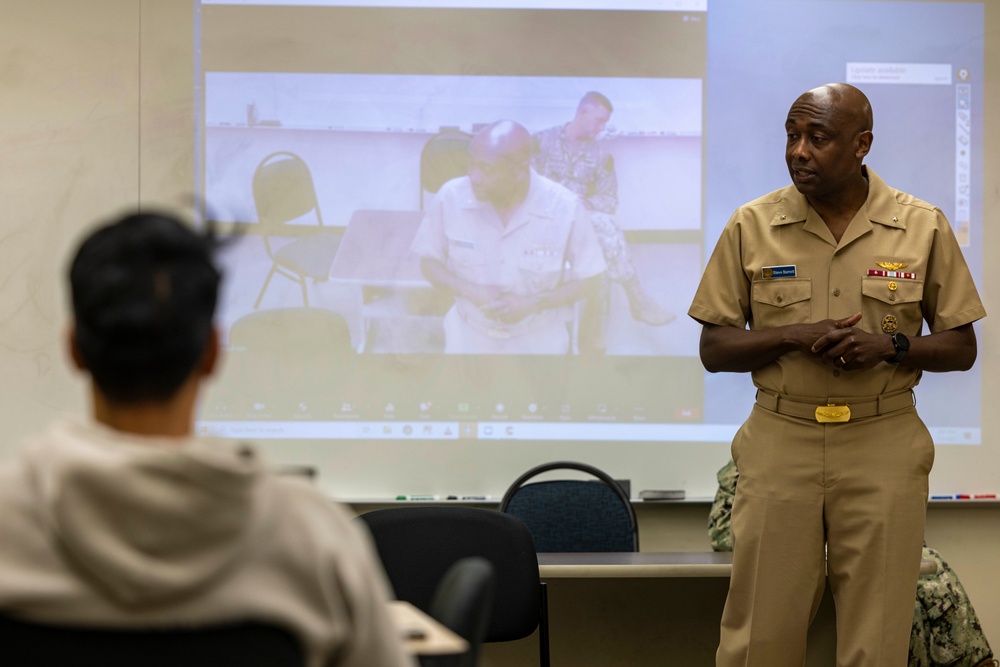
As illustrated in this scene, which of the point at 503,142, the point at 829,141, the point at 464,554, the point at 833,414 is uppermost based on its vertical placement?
the point at 503,142

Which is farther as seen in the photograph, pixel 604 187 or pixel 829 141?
pixel 604 187

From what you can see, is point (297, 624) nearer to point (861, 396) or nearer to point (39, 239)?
point (861, 396)

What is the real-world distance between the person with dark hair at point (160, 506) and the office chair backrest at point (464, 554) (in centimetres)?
140

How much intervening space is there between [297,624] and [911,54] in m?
3.66

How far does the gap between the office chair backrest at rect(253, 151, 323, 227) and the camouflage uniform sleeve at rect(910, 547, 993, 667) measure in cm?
242

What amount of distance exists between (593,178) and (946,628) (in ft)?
6.34

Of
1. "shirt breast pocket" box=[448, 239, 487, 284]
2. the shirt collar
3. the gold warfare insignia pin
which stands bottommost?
the gold warfare insignia pin

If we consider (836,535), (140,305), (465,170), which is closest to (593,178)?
(465,170)

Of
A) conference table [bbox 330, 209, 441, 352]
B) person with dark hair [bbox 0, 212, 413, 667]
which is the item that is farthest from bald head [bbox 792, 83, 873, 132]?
→ person with dark hair [bbox 0, 212, 413, 667]

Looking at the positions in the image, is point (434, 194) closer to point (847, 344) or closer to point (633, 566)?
point (633, 566)

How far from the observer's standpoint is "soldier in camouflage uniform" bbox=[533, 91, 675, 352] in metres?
3.92

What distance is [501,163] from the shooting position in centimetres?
392

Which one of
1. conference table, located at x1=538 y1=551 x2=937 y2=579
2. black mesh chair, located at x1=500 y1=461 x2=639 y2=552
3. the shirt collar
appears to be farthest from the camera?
black mesh chair, located at x1=500 y1=461 x2=639 y2=552

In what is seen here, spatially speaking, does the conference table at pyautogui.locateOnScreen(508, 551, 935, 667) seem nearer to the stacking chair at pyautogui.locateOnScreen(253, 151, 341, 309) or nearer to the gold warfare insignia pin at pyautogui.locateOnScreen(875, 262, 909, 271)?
the stacking chair at pyautogui.locateOnScreen(253, 151, 341, 309)
